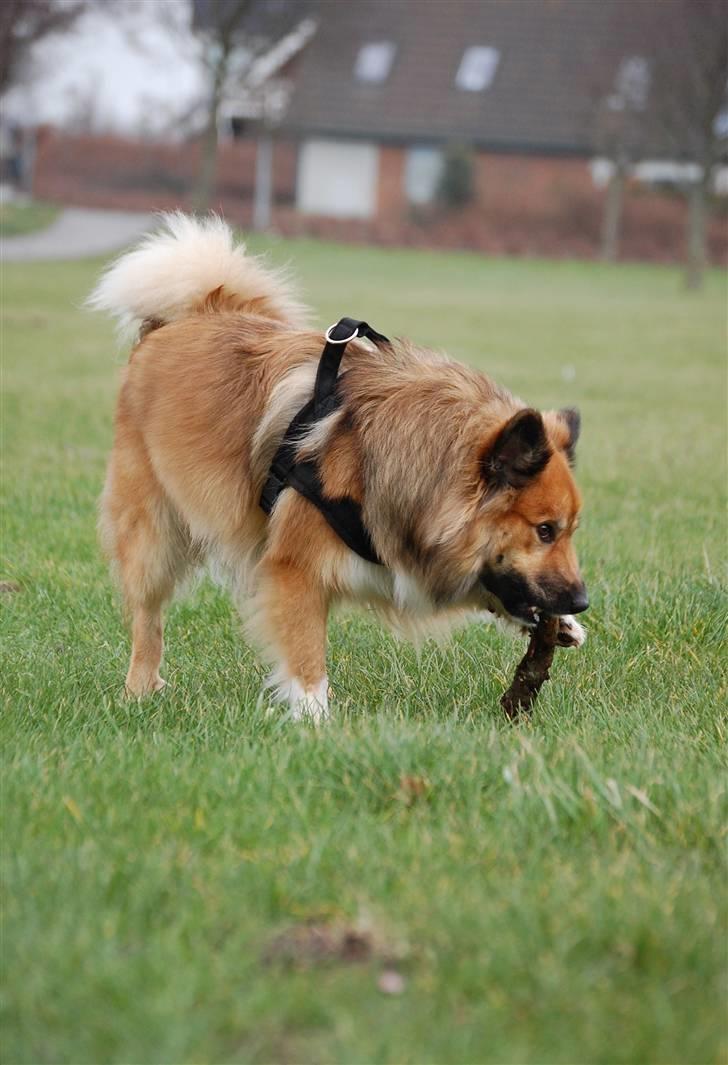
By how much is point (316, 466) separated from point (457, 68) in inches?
2082

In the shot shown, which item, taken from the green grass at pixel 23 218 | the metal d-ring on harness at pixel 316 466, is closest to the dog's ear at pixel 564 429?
the metal d-ring on harness at pixel 316 466

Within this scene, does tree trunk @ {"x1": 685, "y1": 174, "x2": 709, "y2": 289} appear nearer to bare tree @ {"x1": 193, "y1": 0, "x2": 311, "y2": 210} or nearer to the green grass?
bare tree @ {"x1": 193, "y1": 0, "x2": 311, "y2": 210}

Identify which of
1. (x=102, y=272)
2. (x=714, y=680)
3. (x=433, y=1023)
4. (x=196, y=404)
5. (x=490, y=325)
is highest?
(x=102, y=272)

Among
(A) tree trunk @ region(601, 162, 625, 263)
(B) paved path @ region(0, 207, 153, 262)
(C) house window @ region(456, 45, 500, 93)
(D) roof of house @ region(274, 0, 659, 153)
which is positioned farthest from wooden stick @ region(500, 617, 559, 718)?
(C) house window @ region(456, 45, 500, 93)

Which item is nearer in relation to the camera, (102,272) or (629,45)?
(102,272)

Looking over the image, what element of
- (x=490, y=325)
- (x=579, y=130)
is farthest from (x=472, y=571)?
(x=579, y=130)

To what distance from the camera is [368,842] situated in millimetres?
3207

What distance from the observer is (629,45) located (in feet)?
169

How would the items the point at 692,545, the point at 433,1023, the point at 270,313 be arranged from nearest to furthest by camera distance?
the point at 433,1023
the point at 270,313
the point at 692,545

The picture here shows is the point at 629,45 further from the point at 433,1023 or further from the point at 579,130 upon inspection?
the point at 433,1023

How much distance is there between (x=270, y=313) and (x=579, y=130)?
155 feet

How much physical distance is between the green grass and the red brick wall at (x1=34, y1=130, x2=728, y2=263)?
5.73 meters

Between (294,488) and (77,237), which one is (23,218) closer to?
(77,237)

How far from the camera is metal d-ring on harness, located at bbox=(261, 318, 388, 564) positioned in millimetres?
4531
